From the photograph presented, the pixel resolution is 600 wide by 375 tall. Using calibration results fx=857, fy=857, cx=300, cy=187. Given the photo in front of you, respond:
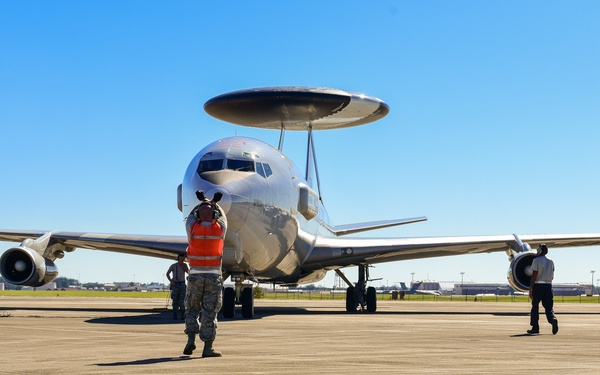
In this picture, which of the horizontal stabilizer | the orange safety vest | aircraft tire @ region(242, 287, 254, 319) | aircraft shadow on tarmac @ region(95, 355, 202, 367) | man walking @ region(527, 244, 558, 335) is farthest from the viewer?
the horizontal stabilizer

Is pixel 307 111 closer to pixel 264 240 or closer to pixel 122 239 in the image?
pixel 122 239

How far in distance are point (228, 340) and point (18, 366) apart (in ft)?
15.0

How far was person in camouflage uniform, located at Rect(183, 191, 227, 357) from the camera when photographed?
10.6m

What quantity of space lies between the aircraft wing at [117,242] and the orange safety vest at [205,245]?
14.4 metres

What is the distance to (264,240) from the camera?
2084 cm

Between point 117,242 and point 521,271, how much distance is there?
40.7 ft

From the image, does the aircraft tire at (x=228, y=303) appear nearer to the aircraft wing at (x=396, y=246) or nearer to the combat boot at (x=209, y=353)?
the aircraft wing at (x=396, y=246)

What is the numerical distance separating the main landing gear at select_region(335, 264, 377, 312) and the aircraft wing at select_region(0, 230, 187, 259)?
660 cm

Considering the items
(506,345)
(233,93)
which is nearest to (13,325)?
(506,345)

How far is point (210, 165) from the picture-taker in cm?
1983

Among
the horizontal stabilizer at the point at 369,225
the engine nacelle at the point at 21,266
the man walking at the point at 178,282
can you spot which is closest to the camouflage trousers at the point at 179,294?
the man walking at the point at 178,282

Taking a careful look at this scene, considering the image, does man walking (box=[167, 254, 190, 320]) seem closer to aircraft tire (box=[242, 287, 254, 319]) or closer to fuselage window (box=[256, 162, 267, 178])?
aircraft tire (box=[242, 287, 254, 319])

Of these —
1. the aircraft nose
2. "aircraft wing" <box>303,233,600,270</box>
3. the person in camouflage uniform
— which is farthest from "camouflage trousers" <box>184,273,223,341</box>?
"aircraft wing" <box>303,233,600,270</box>

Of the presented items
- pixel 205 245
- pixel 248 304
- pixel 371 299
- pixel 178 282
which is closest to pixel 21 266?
pixel 178 282
